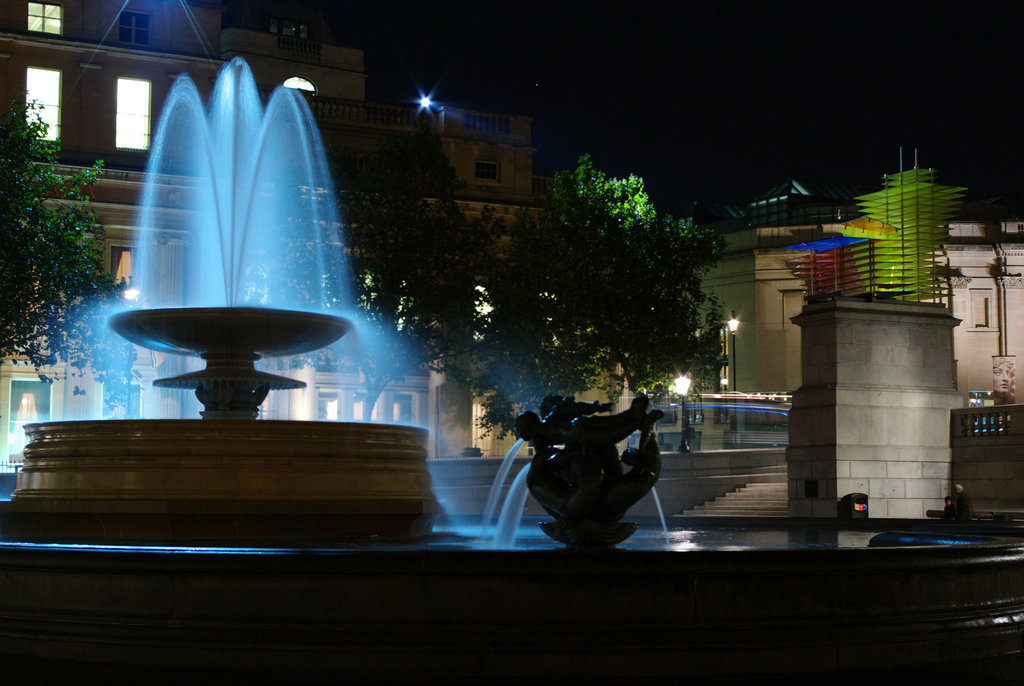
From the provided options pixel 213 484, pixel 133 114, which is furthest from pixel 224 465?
pixel 133 114

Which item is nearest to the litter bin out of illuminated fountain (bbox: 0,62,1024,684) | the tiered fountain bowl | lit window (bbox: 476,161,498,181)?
the tiered fountain bowl

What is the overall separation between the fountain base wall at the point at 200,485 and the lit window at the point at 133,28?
33406 millimetres

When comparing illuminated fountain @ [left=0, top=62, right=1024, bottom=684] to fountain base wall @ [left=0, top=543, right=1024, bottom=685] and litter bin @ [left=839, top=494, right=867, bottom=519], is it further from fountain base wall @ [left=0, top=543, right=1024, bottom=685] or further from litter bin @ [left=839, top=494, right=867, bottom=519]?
litter bin @ [left=839, top=494, right=867, bottom=519]

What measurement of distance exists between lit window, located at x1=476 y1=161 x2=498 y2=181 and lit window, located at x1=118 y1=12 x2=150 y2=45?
45.1 feet

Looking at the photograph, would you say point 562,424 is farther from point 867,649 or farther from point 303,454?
point 303,454

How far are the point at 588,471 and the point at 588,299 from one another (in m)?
36.2

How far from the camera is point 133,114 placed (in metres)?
42.5

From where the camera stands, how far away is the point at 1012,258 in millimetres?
69125

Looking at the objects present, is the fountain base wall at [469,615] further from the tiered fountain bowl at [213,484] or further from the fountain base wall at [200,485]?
the fountain base wall at [200,485]

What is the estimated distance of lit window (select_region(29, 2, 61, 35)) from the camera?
41.6 m

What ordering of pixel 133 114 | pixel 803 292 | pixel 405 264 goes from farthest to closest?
pixel 803 292 < pixel 133 114 < pixel 405 264

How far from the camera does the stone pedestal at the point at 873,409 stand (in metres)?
23.8

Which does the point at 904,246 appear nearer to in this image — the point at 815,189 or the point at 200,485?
the point at 200,485

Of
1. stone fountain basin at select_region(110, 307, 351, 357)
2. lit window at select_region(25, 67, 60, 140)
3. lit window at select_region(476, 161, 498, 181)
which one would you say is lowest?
stone fountain basin at select_region(110, 307, 351, 357)
